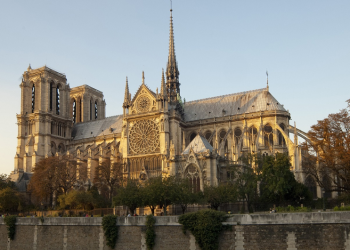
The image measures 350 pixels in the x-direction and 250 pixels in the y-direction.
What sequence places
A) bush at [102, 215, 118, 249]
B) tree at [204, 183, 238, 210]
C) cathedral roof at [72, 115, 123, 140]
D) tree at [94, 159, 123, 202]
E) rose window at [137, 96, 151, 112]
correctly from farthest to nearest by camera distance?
1. cathedral roof at [72, 115, 123, 140]
2. rose window at [137, 96, 151, 112]
3. tree at [94, 159, 123, 202]
4. tree at [204, 183, 238, 210]
5. bush at [102, 215, 118, 249]

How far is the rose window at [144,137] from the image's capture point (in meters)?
63.6

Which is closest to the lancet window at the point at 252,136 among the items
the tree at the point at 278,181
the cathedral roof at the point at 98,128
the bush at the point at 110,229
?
the tree at the point at 278,181

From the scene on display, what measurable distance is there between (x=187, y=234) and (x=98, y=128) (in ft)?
167

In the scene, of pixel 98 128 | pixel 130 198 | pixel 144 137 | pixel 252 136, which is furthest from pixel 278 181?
pixel 98 128

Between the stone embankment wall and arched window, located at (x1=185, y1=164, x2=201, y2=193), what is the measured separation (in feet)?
51.2

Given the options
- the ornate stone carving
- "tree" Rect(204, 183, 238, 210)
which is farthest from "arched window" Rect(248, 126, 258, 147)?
"tree" Rect(204, 183, 238, 210)

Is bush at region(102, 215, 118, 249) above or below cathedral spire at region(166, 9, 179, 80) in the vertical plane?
below

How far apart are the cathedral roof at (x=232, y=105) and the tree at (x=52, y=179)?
66.1ft

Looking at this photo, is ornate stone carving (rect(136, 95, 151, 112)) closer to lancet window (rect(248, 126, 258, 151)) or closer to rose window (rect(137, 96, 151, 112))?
rose window (rect(137, 96, 151, 112))

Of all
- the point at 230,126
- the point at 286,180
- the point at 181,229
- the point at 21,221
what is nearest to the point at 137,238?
the point at 181,229

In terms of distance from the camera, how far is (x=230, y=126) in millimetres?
65625

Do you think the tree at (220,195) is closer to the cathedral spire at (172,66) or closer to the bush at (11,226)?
the bush at (11,226)

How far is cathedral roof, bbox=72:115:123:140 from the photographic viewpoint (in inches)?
3029

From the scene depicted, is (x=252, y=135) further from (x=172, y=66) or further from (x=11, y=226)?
(x=11, y=226)
